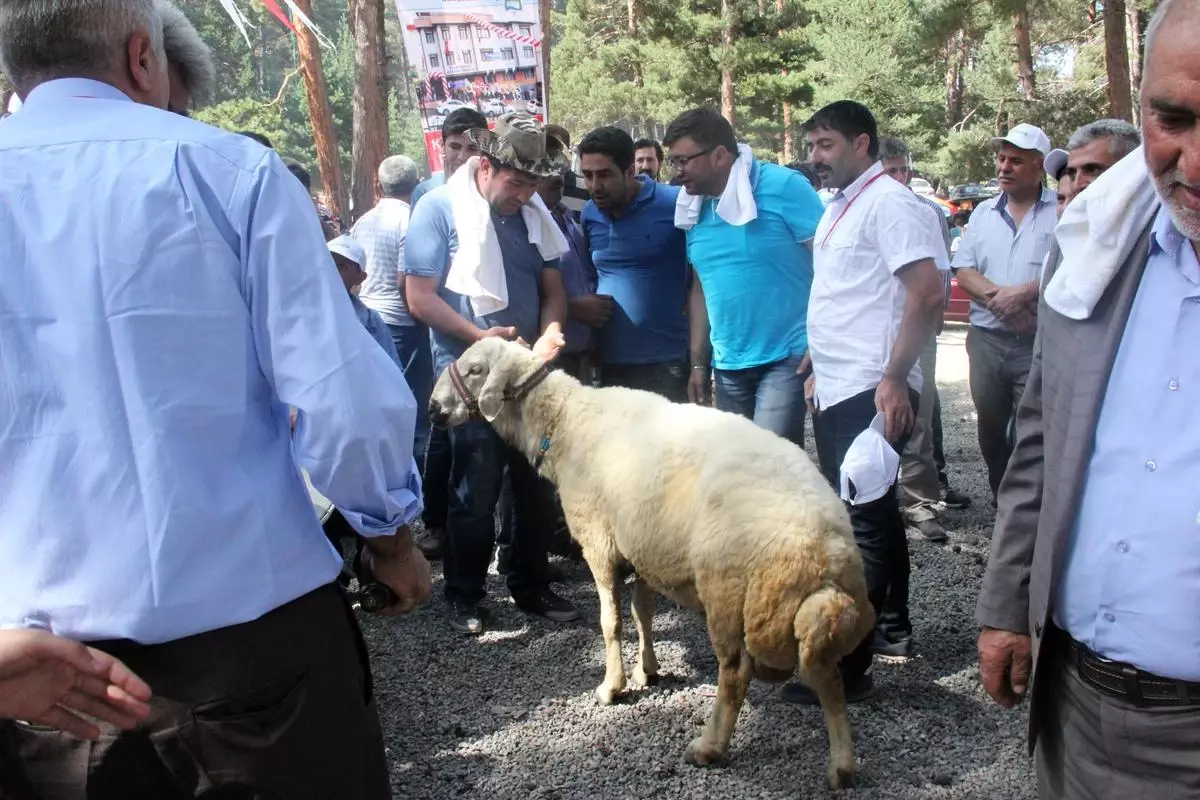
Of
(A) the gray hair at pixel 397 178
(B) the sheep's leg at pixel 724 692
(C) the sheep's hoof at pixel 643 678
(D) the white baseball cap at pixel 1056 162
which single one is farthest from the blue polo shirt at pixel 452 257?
(D) the white baseball cap at pixel 1056 162

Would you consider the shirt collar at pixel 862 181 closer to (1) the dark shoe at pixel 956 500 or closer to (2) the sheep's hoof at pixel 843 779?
(2) the sheep's hoof at pixel 843 779

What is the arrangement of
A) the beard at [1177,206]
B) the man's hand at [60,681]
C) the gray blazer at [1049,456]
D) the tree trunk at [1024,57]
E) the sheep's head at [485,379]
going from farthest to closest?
the tree trunk at [1024,57] < the sheep's head at [485,379] < the gray blazer at [1049,456] < the beard at [1177,206] < the man's hand at [60,681]

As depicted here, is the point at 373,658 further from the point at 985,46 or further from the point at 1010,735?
the point at 985,46

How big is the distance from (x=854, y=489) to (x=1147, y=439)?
202cm

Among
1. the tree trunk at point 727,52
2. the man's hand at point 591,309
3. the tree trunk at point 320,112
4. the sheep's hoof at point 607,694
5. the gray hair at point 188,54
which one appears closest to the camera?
the gray hair at point 188,54

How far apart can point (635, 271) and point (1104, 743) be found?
372 centimetres

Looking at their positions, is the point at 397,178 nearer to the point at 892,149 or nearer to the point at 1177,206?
the point at 892,149

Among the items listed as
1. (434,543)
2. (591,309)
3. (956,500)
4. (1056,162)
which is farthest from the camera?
(956,500)

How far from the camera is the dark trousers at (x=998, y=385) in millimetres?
5219

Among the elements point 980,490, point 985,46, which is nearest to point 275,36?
point 985,46

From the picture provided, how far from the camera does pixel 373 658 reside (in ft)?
14.7

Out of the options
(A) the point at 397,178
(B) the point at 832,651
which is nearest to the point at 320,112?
(A) the point at 397,178

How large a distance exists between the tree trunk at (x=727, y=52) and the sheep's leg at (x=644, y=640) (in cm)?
2695

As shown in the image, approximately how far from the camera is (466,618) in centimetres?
470
